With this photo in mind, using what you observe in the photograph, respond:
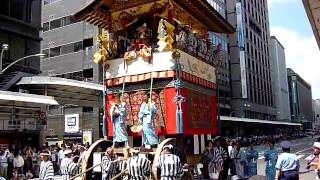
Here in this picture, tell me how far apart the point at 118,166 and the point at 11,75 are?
1949 cm

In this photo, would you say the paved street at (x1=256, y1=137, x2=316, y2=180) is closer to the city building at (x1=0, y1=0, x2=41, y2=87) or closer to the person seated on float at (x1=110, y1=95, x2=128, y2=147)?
the person seated on float at (x1=110, y1=95, x2=128, y2=147)

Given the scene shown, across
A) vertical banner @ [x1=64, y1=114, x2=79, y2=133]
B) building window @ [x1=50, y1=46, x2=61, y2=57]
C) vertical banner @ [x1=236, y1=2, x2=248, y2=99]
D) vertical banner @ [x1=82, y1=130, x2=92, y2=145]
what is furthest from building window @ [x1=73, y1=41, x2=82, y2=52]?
vertical banner @ [x1=236, y1=2, x2=248, y2=99]

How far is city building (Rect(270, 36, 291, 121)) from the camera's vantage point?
9831 cm

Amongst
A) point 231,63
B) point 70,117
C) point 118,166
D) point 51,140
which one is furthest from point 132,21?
point 231,63

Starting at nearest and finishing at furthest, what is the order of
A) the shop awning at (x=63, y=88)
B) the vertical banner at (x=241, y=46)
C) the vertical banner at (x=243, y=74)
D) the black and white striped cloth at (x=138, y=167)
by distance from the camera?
1. the black and white striped cloth at (x=138, y=167)
2. the shop awning at (x=63, y=88)
3. the vertical banner at (x=243, y=74)
4. the vertical banner at (x=241, y=46)

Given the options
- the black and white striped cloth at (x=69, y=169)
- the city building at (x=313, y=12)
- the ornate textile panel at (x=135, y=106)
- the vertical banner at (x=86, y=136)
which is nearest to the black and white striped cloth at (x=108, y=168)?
the black and white striped cloth at (x=69, y=169)

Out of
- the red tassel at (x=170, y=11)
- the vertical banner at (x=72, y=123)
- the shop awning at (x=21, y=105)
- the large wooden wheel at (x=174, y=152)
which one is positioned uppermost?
the red tassel at (x=170, y=11)

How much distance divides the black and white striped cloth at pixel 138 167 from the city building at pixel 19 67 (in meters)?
13.9

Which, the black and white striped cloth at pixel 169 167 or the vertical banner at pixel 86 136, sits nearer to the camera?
the black and white striped cloth at pixel 169 167

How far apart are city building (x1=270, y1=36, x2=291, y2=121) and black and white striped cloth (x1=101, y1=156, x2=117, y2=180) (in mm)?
88937

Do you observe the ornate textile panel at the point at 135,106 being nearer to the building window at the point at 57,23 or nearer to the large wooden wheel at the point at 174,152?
the large wooden wheel at the point at 174,152

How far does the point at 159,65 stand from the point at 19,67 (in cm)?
2193

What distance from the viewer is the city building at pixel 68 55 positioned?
137ft

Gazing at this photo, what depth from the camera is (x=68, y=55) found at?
4550cm
